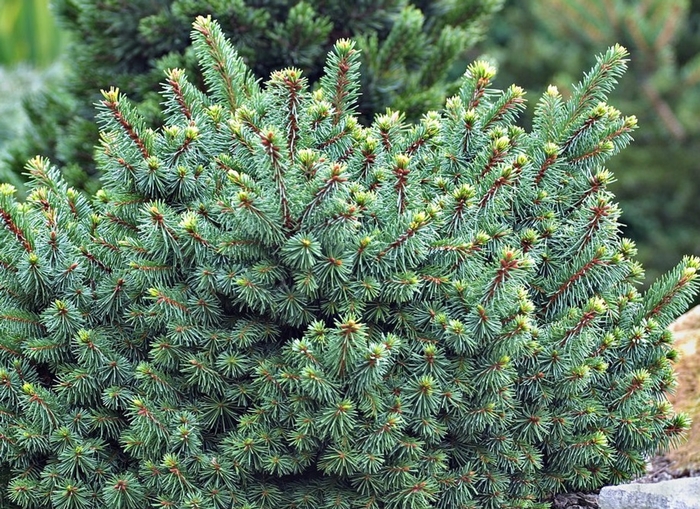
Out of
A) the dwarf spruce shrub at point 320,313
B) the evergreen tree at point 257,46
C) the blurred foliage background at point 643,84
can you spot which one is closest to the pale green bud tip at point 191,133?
the dwarf spruce shrub at point 320,313

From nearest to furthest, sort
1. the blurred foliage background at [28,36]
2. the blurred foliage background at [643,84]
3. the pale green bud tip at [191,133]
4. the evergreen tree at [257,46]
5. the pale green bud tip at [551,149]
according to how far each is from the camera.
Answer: the pale green bud tip at [191,133]
the pale green bud tip at [551,149]
the evergreen tree at [257,46]
the blurred foliage background at [643,84]
the blurred foliage background at [28,36]

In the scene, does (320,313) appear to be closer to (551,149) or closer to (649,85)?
(551,149)

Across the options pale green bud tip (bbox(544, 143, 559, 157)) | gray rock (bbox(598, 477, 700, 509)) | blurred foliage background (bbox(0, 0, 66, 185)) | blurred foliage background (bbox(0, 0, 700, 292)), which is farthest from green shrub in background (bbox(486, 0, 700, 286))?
blurred foliage background (bbox(0, 0, 66, 185))

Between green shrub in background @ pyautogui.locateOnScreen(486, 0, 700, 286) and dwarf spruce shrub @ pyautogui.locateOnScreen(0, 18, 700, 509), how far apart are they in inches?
197

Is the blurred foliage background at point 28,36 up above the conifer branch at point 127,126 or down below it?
below

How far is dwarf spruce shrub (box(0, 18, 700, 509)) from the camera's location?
8.10 feet

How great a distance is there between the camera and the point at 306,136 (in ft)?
8.54

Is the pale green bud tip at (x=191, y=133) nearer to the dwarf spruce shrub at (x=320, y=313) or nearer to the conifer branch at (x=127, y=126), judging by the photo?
the dwarf spruce shrub at (x=320, y=313)

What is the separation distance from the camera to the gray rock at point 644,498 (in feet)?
9.03

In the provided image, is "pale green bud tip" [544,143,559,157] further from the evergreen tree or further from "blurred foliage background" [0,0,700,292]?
"blurred foliage background" [0,0,700,292]

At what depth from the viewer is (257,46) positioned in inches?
165

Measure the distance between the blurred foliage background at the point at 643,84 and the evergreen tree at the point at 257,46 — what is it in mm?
2677

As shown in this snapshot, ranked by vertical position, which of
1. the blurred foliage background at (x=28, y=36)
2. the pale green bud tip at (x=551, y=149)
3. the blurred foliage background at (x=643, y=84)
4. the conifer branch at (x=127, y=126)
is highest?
the pale green bud tip at (x=551, y=149)

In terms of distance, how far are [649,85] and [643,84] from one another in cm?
8
